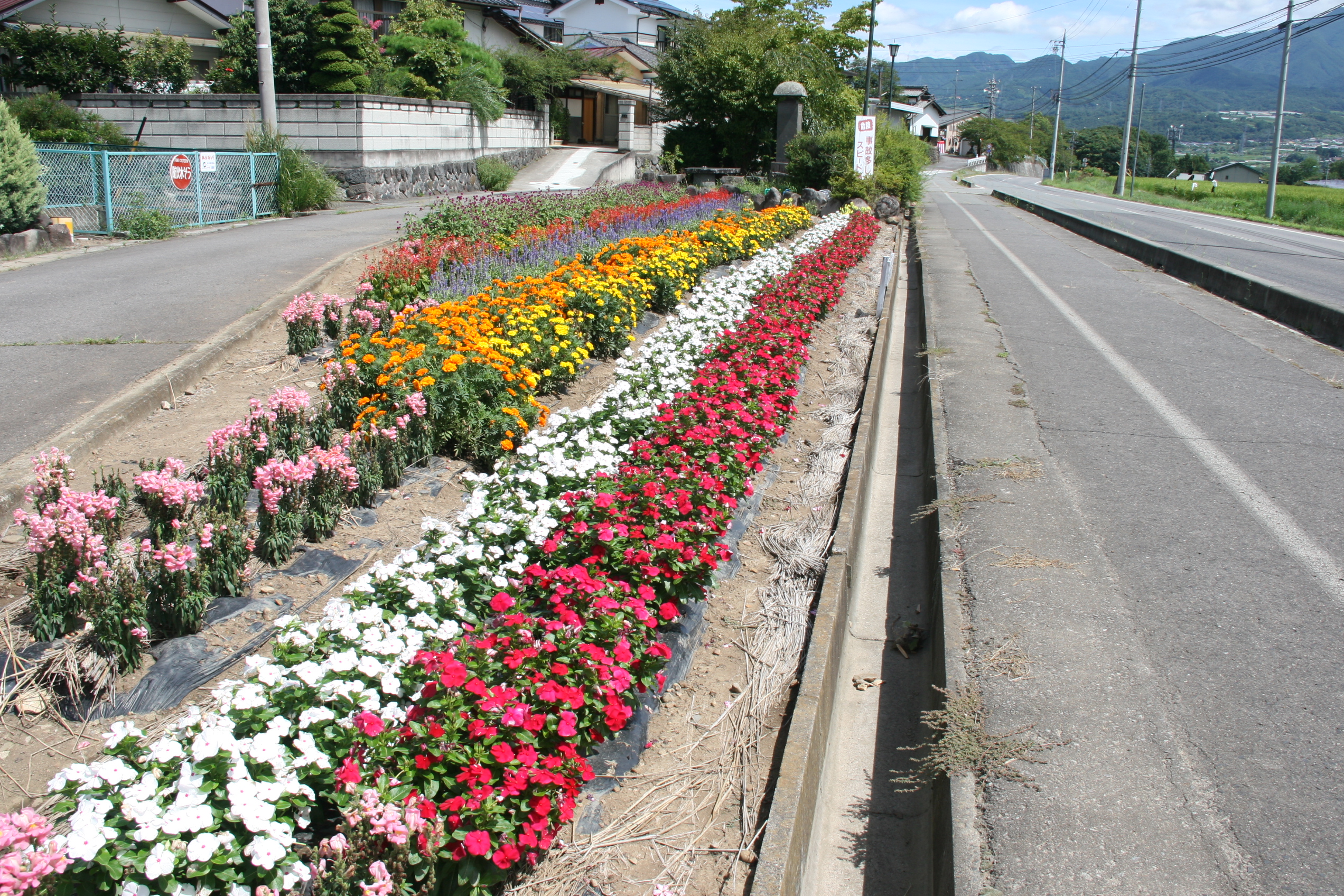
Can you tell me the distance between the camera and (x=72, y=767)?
216cm

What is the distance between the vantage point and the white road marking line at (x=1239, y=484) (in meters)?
4.72

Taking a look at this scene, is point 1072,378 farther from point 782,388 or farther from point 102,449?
point 102,449

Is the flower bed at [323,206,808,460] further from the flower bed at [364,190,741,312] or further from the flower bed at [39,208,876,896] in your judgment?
the flower bed at [39,208,876,896]

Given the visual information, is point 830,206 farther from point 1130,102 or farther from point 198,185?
point 1130,102

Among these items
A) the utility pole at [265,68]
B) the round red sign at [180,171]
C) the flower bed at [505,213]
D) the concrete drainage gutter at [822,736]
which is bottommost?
the concrete drainage gutter at [822,736]

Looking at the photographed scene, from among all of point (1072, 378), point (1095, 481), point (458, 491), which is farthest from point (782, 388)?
point (1072, 378)

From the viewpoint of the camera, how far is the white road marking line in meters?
4.72

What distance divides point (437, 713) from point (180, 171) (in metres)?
16.0

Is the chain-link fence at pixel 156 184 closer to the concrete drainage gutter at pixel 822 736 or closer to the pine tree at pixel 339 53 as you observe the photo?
the pine tree at pixel 339 53

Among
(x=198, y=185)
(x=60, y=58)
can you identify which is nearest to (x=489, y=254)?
(x=198, y=185)

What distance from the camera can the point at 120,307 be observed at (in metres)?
8.94

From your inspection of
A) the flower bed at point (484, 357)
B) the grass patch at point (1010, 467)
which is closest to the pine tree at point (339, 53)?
the flower bed at point (484, 357)

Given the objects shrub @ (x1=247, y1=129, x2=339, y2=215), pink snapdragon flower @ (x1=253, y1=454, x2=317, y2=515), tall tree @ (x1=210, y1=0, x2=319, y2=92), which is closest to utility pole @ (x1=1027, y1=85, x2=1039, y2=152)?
tall tree @ (x1=210, y1=0, x2=319, y2=92)

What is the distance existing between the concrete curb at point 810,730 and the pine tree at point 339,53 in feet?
77.6
